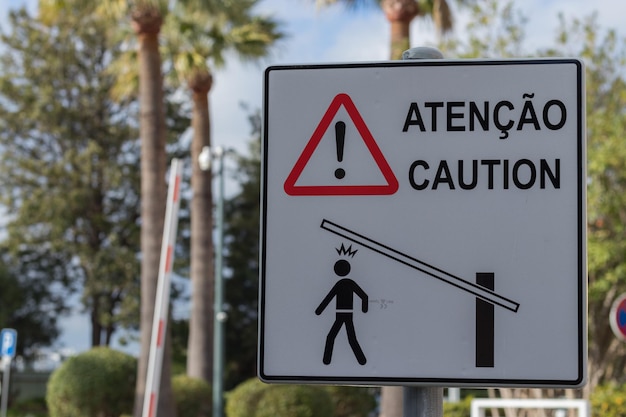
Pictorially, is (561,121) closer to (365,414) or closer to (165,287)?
(165,287)

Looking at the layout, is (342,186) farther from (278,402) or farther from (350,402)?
(350,402)

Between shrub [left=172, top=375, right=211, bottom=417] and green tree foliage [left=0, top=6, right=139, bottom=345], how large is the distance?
54.2 feet

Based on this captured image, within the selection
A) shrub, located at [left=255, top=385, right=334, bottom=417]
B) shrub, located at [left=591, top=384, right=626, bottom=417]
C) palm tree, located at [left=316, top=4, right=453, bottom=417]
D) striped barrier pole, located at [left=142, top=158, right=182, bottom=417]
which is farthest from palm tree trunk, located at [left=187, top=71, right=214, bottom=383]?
striped barrier pole, located at [left=142, top=158, right=182, bottom=417]

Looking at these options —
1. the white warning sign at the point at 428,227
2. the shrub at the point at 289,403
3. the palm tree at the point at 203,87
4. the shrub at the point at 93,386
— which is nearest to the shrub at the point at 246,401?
the shrub at the point at 289,403

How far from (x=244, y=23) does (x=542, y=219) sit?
2630 centimetres

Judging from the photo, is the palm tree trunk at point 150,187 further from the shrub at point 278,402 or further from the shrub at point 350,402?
the shrub at point 350,402

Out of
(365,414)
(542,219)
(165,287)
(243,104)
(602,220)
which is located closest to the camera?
(542,219)

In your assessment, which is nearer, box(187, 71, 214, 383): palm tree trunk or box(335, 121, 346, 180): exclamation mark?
box(335, 121, 346, 180): exclamation mark

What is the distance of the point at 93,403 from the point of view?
24.4 metres

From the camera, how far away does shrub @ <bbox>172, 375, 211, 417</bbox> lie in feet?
84.8

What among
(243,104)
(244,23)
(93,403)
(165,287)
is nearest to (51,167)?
(243,104)

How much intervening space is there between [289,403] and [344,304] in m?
20.7

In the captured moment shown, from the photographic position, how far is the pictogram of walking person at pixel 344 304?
2506 mm

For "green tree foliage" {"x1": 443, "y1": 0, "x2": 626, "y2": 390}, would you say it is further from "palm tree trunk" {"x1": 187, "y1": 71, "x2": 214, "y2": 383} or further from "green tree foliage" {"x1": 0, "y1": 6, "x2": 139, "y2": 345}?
"green tree foliage" {"x1": 0, "y1": 6, "x2": 139, "y2": 345}
